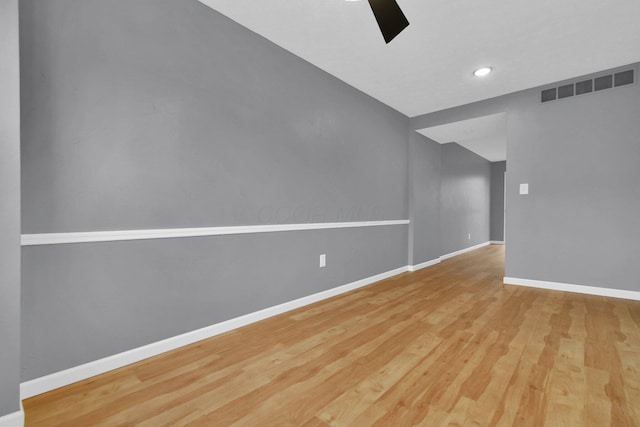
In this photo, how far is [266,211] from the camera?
2.27 meters

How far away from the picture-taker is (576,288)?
120 inches

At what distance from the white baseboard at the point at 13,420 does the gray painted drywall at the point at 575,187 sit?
4.25 metres

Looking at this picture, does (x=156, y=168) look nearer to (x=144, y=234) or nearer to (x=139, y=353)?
(x=144, y=234)

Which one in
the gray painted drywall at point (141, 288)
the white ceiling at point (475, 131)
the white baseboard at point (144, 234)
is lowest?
the gray painted drywall at point (141, 288)

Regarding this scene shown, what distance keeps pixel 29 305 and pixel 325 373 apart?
147 centimetres

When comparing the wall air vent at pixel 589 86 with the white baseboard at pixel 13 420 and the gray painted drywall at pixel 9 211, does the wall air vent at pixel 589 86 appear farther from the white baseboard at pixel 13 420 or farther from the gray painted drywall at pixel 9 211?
the white baseboard at pixel 13 420

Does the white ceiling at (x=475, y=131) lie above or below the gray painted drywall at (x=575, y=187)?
above

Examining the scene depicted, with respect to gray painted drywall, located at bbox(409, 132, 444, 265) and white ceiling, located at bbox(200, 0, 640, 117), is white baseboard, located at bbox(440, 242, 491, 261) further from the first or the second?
white ceiling, located at bbox(200, 0, 640, 117)

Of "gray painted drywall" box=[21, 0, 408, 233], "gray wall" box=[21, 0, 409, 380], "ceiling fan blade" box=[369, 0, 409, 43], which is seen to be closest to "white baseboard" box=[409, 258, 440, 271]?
"gray wall" box=[21, 0, 409, 380]

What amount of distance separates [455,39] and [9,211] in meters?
3.00

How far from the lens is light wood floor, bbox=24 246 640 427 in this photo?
3.88 feet

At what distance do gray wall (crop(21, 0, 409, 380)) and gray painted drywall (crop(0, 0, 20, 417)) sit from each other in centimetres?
23

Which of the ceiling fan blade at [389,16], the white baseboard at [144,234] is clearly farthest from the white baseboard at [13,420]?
the ceiling fan blade at [389,16]

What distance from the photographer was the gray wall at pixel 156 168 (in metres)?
1.33
